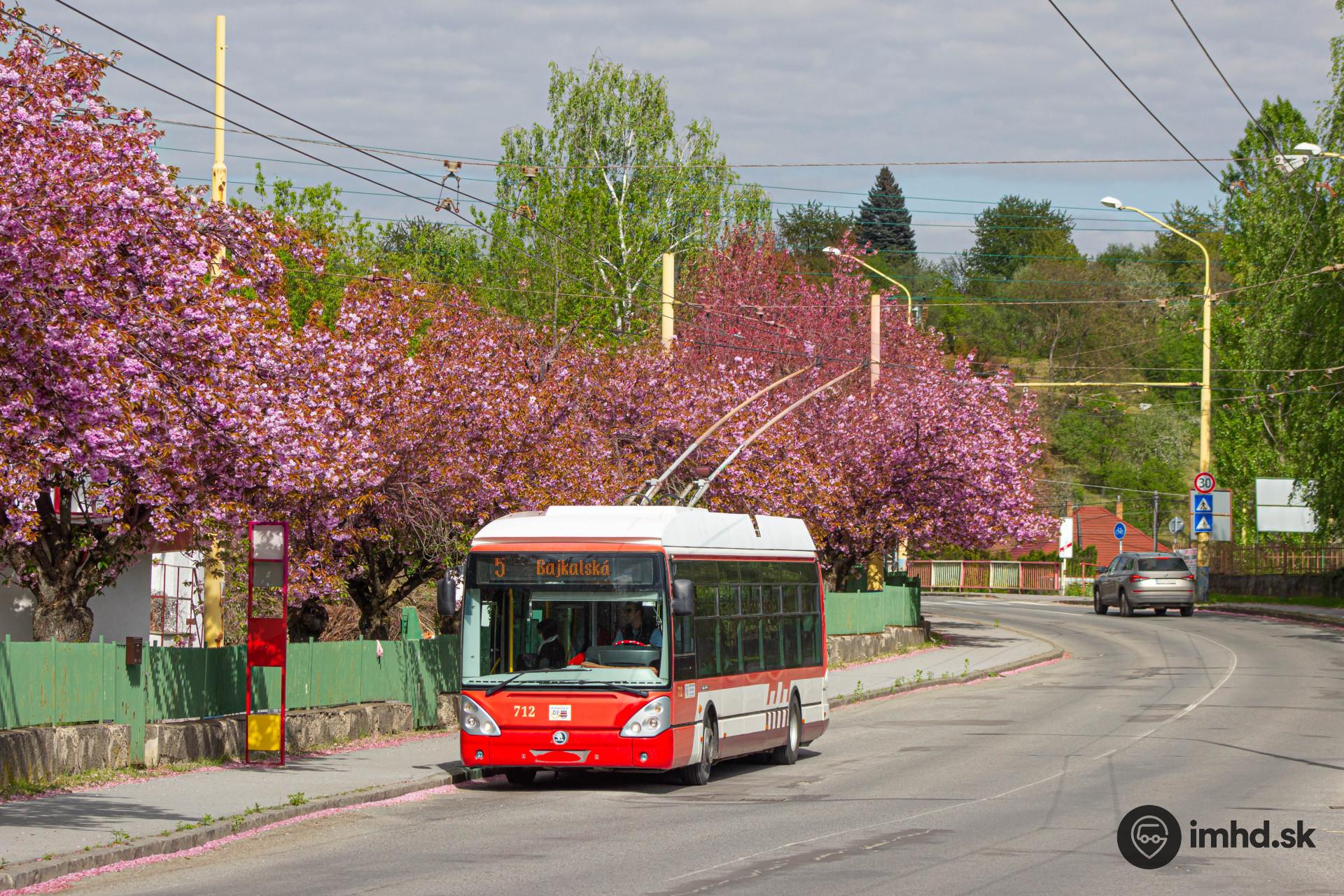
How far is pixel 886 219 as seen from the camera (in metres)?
143

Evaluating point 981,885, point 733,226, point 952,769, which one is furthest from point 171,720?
point 733,226

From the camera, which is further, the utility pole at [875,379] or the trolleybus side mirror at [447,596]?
the utility pole at [875,379]

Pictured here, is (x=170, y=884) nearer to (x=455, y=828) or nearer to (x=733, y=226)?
(x=455, y=828)

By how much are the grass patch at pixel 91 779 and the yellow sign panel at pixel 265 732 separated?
1.56ft

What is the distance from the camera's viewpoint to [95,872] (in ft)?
38.6

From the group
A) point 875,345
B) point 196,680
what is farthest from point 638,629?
point 875,345

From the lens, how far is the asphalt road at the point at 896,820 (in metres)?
11.2

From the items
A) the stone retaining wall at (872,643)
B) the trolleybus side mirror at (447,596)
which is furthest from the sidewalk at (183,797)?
the stone retaining wall at (872,643)

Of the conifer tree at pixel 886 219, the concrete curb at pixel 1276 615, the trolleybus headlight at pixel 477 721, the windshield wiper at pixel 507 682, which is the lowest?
the concrete curb at pixel 1276 615

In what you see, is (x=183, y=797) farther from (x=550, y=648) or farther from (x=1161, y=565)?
(x=1161, y=565)

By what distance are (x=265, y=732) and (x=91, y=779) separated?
2.58m

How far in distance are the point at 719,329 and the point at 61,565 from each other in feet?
119

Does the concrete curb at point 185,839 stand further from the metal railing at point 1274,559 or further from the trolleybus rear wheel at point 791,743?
the metal railing at point 1274,559

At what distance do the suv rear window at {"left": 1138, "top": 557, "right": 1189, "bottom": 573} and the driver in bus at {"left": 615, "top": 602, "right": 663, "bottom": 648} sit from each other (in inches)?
1499
